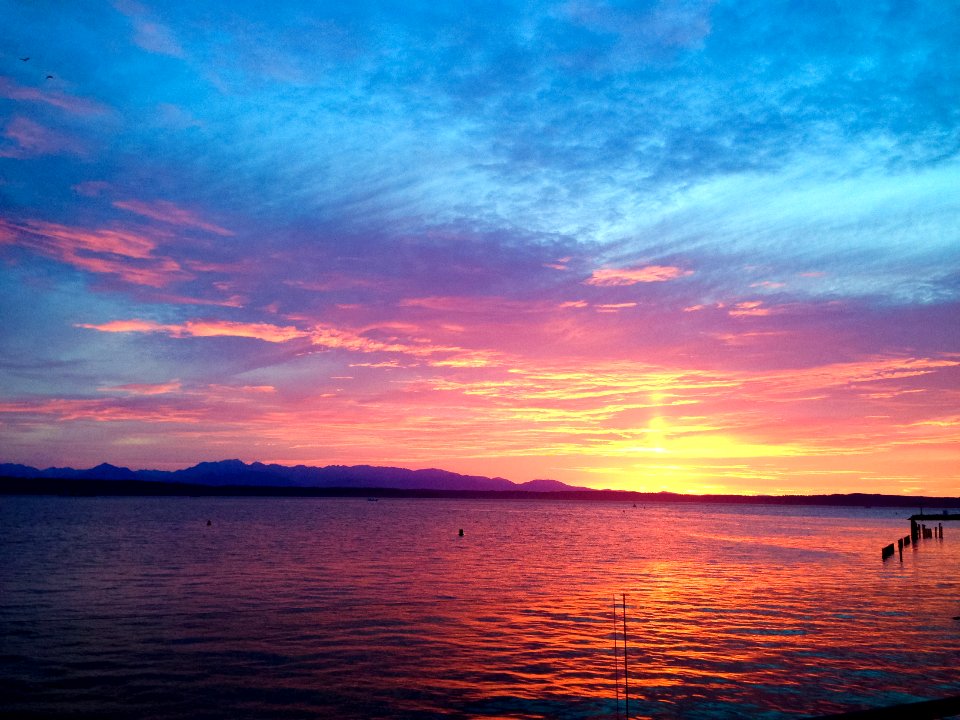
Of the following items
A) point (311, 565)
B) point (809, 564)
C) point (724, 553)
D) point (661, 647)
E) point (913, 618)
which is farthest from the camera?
point (724, 553)

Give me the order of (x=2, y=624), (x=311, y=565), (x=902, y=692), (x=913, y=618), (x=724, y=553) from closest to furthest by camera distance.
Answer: (x=902, y=692)
(x=2, y=624)
(x=913, y=618)
(x=311, y=565)
(x=724, y=553)

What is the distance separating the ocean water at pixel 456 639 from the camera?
21.0 metres

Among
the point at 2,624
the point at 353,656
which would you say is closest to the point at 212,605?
the point at 2,624

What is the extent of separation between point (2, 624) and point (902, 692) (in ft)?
115

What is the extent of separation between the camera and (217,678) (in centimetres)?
2320

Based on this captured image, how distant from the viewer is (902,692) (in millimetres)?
21719

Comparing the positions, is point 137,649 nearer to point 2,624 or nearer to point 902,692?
point 2,624

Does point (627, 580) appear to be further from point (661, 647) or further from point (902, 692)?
point (902, 692)

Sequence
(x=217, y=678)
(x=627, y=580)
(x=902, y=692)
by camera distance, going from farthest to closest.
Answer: (x=627, y=580)
(x=217, y=678)
(x=902, y=692)

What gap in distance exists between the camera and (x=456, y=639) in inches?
1154

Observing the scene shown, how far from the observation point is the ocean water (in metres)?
21.0

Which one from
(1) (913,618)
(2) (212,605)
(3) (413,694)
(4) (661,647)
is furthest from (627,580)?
(3) (413,694)

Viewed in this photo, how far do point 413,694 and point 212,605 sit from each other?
1918 cm

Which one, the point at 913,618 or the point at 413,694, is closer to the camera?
the point at 413,694
